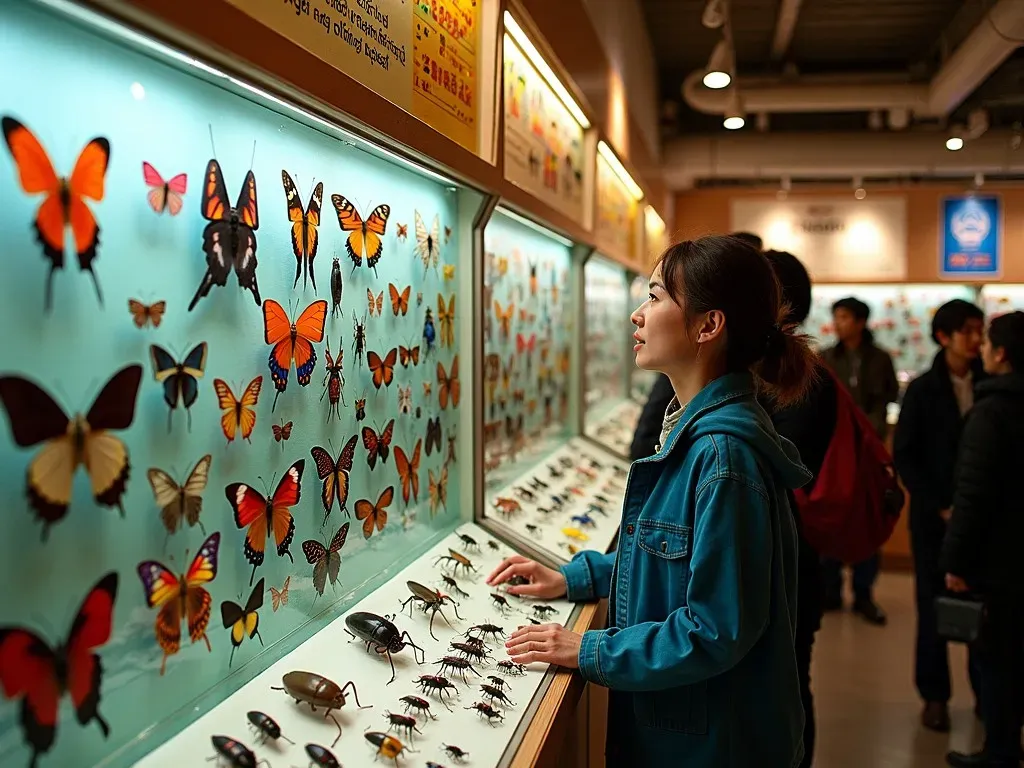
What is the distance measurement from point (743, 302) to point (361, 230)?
0.76 meters

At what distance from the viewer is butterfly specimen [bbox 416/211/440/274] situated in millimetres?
2006

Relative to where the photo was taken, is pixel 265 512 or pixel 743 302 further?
pixel 743 302

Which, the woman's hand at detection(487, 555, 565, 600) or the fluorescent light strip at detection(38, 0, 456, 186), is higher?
the fluorescent light strip at detection(38, 0, 456, 186)

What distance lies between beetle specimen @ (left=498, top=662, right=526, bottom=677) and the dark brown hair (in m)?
0.67

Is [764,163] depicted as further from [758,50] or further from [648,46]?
[648,46]

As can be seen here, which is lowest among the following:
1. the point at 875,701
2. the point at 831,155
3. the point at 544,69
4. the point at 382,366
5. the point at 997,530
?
the point at 875,701

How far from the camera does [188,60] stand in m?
1.08

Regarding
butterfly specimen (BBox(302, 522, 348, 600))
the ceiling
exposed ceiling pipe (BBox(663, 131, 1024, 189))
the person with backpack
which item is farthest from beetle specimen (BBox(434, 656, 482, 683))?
exposed ceiling pipe (BBox(663, 131, 1024, 189))

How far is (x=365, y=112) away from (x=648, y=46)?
6.18 m

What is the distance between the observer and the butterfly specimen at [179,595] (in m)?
1.09

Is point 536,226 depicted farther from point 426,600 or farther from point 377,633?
point 377,633

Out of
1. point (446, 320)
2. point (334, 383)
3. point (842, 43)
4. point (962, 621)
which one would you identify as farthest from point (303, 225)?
point (842, 43)

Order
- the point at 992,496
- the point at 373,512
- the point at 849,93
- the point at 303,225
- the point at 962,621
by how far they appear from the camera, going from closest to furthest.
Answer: the point at 303,225, the point at 373,512, the point at 992,496, the point at 962,621, the point at 849,93

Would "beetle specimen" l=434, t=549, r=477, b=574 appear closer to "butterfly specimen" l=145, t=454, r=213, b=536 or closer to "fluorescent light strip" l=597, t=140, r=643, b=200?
"butterfly specimen" l=145, t=454, r=213, b=536
